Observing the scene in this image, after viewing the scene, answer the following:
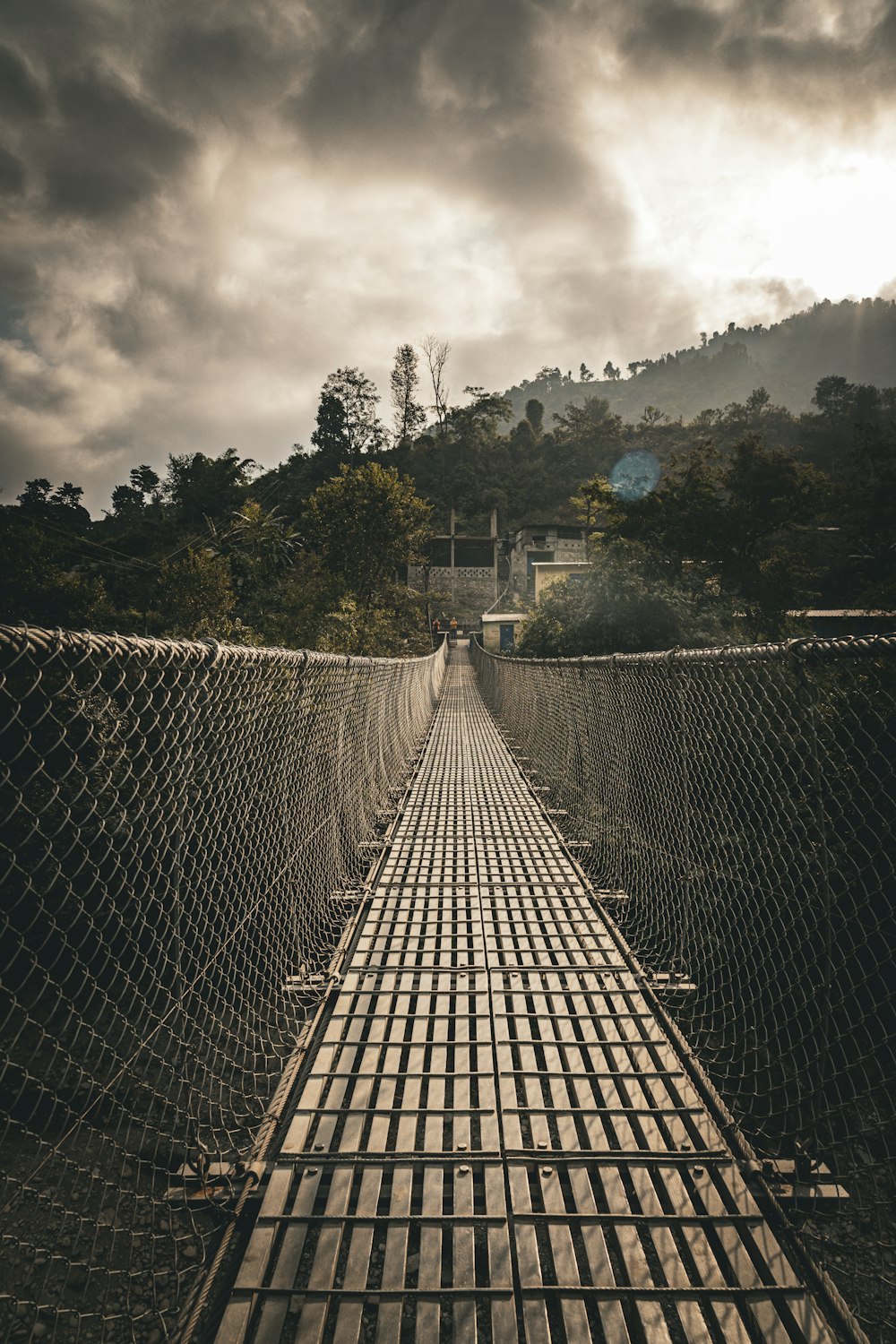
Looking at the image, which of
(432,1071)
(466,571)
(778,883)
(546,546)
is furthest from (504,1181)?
(466,571)

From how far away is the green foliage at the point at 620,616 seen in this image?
52.4ft

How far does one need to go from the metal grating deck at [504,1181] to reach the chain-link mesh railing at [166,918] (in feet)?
0.75

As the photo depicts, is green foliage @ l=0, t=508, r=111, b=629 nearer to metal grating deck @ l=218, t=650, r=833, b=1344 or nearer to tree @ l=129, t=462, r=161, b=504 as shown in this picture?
metal grating deck @ l=218, t=650, r=833, b=1344

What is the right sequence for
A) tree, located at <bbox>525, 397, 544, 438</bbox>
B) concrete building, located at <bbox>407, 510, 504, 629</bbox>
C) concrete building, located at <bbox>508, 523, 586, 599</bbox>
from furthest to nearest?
tree, located at <bbox>525, 397, 544, 438</bbox>, concrete building, located at <bbox>407, 510, 504, 629</bbox>, concrete building, located at <bbox>508, 523, 586, 599</bbox>

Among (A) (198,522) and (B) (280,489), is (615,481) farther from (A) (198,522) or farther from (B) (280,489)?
(A) (198,522)

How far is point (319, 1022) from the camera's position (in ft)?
8.04

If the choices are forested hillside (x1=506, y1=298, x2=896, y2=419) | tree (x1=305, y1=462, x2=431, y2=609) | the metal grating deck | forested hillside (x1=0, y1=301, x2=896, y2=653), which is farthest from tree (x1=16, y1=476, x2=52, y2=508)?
forested hillside (x1=506, y1=298, x2=896, y2=419)

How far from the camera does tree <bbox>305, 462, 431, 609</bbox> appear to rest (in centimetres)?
2598

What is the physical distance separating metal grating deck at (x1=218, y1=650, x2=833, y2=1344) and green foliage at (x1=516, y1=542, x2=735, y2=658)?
1359cm

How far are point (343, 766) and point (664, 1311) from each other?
2987 millimetres

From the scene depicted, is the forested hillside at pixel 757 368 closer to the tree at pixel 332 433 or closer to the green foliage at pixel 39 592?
the tree at pixel 332 433

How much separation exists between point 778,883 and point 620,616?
44.7 feet

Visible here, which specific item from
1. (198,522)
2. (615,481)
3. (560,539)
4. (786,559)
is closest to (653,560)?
(786,559)

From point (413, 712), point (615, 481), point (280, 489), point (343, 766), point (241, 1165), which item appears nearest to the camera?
point (241, 1165)
